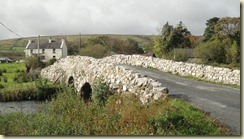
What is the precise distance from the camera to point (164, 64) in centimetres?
2008

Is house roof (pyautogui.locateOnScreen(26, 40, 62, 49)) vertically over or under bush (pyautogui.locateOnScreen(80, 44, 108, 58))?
over

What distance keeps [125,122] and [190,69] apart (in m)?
8.89

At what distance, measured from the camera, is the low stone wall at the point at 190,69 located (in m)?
11.3

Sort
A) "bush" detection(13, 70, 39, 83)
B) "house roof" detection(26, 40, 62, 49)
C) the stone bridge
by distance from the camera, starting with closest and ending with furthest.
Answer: the stone bridge < "bush" detection(13, 70, 39, 83) < "house roof" detection(26, 40, 62, 49)

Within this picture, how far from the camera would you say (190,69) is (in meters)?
16.2

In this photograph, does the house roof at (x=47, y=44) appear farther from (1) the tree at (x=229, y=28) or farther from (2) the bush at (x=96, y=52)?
(1) the tree at (x=229, y=28)

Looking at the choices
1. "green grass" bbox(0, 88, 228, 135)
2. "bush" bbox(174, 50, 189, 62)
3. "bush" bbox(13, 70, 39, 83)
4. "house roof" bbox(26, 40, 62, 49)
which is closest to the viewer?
"green grass" bbox(0, 88, 228, 135)

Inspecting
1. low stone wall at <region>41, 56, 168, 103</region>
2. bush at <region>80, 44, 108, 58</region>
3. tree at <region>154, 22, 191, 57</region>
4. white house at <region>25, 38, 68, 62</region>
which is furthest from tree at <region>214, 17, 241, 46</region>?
white house at <region>25, 38, 68, 62</region>

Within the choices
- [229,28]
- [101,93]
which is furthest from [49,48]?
[229,28]

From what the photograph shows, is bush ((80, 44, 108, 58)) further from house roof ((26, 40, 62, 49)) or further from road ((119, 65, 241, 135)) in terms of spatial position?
house roof ((26, 40, 62, 49))

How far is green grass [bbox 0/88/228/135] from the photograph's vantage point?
7.19 meters

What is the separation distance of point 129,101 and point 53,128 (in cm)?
289

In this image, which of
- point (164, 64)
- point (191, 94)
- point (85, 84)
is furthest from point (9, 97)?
point (191, 94)

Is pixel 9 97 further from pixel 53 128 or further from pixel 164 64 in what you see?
pixel 53 128
